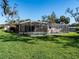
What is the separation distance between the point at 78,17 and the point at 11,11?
72.5ft

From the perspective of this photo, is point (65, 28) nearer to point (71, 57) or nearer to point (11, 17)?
point (11, 17)

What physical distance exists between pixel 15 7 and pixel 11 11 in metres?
1.94

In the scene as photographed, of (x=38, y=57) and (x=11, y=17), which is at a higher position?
(x=11, y=17)

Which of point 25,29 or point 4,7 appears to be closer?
point 25,29

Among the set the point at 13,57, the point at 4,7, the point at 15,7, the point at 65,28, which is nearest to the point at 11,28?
the point at 4,7

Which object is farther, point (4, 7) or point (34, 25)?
point (4, 7)

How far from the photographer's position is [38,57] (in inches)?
333

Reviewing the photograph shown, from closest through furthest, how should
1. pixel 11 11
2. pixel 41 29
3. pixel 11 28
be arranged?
pixel 41 29 → pixel 11 28 → pixel 11 11

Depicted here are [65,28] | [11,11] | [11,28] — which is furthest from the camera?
[11,11]

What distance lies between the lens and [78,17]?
155 ft

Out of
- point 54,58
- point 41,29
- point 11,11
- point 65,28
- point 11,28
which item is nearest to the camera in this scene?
point 54,58

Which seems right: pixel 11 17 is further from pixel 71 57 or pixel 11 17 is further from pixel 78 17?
pixel 71 57

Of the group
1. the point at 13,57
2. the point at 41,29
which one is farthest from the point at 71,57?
the point at 41,29

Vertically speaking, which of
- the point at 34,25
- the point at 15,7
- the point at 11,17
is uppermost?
the point at 15,7
